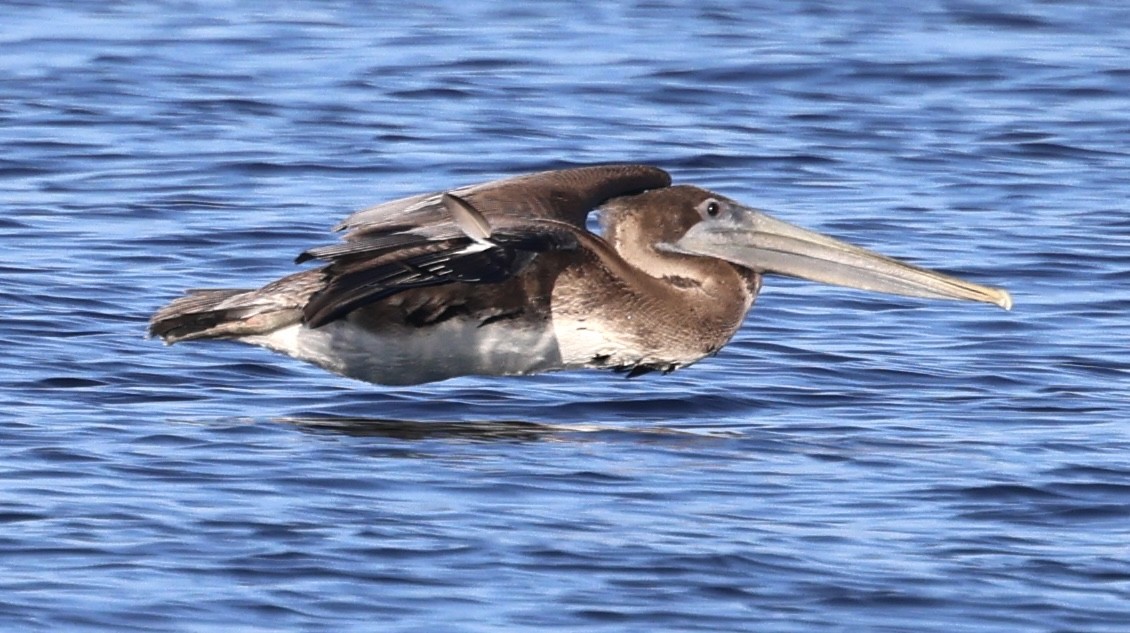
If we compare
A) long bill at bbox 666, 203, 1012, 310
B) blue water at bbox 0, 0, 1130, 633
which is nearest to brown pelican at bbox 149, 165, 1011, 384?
long bill at bbox 666, 203, 1012, 310

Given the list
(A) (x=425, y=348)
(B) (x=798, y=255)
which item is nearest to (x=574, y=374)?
(B) (x=798, y=255)

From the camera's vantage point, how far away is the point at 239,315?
24.7ft

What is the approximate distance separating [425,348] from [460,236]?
1.81 ft

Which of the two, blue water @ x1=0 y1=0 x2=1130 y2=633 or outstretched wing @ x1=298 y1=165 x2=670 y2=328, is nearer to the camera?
blue water @ x1=0 y1=0 x2=1130 y2=633

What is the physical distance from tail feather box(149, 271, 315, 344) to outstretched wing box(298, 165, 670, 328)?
14 centimetres

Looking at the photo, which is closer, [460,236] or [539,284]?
[460,236]

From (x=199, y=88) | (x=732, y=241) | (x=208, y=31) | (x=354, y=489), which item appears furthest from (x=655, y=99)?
(x=354, y=489)

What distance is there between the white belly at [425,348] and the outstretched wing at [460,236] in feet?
0.84

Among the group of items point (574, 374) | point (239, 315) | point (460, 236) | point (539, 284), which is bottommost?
point (574, 374)

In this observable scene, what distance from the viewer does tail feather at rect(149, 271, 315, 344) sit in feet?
24.6

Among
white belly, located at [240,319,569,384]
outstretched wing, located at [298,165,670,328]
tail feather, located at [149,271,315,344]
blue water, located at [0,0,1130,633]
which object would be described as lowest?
blue water, located at [0,0,1130,633]

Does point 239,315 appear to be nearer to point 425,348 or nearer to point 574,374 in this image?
point 425,348

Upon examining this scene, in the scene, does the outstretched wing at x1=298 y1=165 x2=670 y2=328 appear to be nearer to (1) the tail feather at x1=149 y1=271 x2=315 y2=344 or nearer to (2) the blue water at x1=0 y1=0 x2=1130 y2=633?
(1) the tail feather at x1=149 y1=271 x2=315 y2=344

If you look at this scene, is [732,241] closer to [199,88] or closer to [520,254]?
[520,254]
